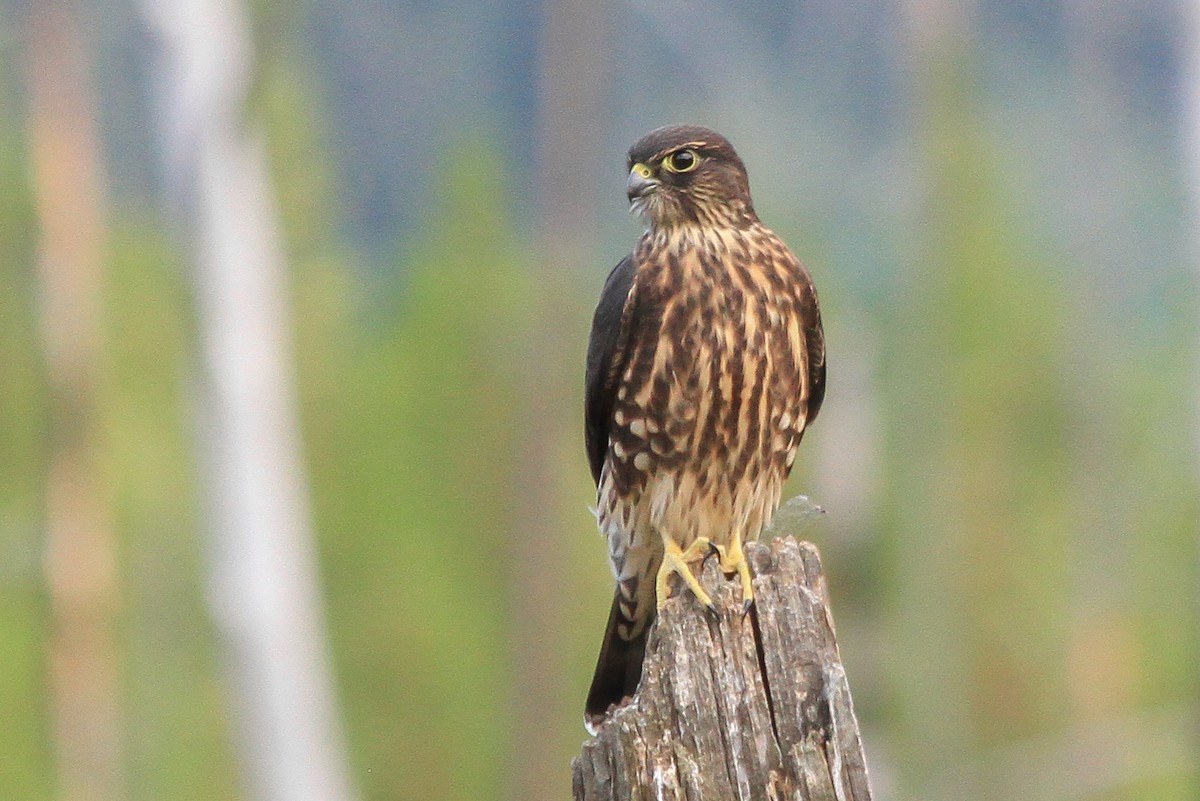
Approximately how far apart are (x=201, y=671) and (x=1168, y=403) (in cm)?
1307

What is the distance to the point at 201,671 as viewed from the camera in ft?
58.9

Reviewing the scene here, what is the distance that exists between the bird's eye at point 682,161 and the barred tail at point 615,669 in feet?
3.33

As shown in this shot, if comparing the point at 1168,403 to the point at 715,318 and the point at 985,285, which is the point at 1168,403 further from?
the point at 715,318

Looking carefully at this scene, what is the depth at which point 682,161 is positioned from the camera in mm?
4227

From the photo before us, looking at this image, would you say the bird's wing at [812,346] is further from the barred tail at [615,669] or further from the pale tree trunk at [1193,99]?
the pale tree trunk at [1193,99]

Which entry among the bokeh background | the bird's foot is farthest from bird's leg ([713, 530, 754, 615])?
the bokeh background

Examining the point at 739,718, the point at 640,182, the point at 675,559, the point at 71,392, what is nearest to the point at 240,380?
the point at 71,392

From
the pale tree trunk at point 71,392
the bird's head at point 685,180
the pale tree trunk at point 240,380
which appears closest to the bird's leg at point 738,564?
the bird's head at point 685,180

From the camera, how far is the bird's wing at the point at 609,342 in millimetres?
4152

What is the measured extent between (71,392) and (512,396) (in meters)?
6.73

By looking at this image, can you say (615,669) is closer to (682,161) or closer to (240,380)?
(682,161)

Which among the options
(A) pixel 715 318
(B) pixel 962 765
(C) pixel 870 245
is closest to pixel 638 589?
(A) pixel 715 318

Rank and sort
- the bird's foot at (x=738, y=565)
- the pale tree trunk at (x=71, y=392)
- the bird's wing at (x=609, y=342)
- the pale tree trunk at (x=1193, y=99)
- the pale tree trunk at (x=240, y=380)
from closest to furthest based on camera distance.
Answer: the bird's foot at (x=738, y=565)
the bird's wing at (x=609, y=342)
the pale tree trunk at (x=240, y=380)
the pale tree trunk at (x=1193, y=99)
the pale tree trunk at (x=71, y=392)

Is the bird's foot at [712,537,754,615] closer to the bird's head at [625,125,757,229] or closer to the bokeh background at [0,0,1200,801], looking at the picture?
the bird's head at [625,125,757,229]
